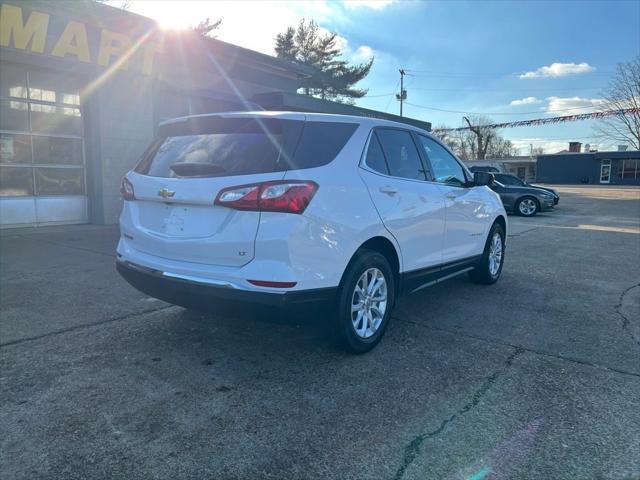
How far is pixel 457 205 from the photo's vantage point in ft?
16.7

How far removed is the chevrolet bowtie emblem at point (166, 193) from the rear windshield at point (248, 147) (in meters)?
0.13

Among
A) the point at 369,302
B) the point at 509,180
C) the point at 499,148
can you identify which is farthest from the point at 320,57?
the point at 499,148

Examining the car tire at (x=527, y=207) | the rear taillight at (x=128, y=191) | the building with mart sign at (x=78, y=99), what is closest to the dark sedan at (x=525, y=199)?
the car tire at (x=527, y=207)

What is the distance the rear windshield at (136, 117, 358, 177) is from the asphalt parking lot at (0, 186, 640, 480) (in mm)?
1082

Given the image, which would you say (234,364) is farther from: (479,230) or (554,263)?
(554,263)

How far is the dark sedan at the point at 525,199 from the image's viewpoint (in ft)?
55.9

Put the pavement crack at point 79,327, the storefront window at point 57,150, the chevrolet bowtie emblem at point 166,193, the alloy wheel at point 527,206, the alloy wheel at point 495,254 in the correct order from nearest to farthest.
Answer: the chevrolet bowtie emblem at point 166,193 → the pavement crack at point 79,327 → the alloy wheel at point 495,254 → the storefront window at point 57,150 → the alloy wheel at point 527,206

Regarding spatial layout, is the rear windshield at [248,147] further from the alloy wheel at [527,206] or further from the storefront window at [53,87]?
the alloy wheel at [527,206]

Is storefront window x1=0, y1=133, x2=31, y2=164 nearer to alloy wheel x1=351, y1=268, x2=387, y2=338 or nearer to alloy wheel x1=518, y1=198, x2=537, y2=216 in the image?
alloy wheel x1=351, y1=268, x2=387, y2=338

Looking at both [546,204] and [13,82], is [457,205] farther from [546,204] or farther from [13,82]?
[546,204]

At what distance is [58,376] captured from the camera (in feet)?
11.0

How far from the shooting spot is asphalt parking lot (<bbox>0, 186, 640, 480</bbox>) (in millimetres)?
2465

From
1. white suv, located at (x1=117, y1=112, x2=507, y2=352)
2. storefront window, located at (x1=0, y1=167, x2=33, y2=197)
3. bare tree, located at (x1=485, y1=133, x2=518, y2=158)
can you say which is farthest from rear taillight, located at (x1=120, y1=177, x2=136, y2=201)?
bare tree, located at (x1=485, y1=133, x2=518, y2=158)

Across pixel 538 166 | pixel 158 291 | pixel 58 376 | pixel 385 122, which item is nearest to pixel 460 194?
pixel 385 122
